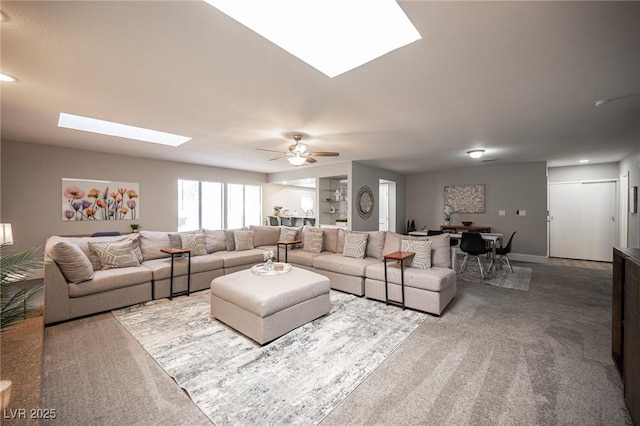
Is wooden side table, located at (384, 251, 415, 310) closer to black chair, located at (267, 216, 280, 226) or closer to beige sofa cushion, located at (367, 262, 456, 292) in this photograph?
beige sofa cushion, located at (367, 262, 456, 292)

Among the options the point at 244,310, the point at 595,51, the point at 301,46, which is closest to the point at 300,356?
the point at 244,310

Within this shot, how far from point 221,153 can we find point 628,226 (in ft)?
27.2

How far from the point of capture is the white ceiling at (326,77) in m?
1.56

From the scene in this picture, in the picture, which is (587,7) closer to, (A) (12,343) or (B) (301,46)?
(B) (301,46)

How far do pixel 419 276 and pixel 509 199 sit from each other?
5.07 m

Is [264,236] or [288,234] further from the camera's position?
[264,236]

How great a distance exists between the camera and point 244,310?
2615 millimetres

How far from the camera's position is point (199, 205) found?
22.5ft

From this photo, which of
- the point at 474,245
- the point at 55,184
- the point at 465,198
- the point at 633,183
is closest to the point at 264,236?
the point at 55,184

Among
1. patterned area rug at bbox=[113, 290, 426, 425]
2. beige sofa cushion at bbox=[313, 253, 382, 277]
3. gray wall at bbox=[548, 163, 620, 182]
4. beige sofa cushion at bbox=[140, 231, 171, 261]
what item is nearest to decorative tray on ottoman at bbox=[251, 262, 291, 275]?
patterned area rug at bbox=[113, 290, 426, 425]

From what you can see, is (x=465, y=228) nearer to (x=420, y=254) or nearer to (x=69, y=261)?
(x=420, y=254)

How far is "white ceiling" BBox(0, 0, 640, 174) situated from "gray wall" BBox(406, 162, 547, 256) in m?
2.32

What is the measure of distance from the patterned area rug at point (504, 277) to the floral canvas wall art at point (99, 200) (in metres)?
6.77

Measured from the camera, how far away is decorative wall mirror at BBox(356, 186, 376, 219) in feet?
20.9
